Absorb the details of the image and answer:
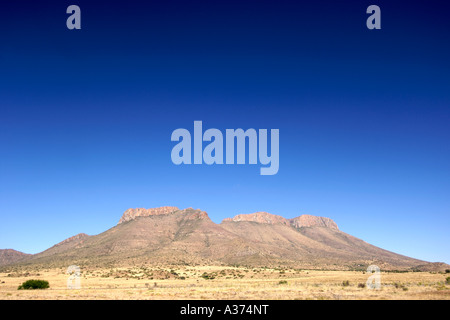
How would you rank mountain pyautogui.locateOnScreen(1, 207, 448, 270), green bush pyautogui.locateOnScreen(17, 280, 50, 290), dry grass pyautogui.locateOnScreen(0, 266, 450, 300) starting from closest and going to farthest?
dry grass pyautogui.locateOnScreen(0, 266, 450, 300) < green bush pyautogui.locateOnScreen(17, 280, 50, 290) < mountain pyautogui.locateOnScreen(1, 207, 448, 270)

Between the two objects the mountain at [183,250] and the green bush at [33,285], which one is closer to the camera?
the green bush at [33,285]

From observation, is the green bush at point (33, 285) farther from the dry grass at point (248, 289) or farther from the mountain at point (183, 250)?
the mountain at point (183, 250)

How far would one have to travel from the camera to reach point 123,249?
5335 inches

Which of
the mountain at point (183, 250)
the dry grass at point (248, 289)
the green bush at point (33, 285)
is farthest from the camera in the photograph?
the mountain at point (183, 250)

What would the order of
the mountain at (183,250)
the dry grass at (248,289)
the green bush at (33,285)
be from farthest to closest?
the mountain at (183,250) < the green bush at (33,285) < the dry grass at (248,289)

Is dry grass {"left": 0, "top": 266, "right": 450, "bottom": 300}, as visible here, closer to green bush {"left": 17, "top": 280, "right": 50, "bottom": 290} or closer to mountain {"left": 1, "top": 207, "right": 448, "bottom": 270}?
green bush {"left": 17, "top": 280, "right": 50, "bottom": 290}

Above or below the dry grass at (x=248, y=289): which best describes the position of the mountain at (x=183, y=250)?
below

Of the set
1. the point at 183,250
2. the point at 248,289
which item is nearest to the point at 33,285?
the point at 248,289

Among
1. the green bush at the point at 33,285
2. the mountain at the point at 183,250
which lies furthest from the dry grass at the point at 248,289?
the mountain at the point at 183,250

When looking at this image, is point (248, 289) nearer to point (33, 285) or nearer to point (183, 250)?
point (33, 285)

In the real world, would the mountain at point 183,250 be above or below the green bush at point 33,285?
below

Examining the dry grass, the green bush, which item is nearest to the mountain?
the dry grass
